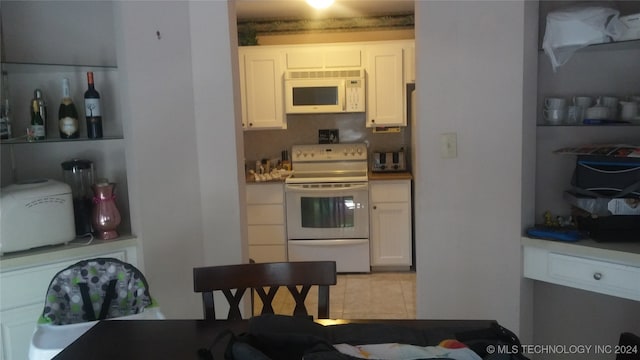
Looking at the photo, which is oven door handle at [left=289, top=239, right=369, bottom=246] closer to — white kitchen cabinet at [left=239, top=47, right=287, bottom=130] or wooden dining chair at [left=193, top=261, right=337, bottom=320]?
white kitchen cabinet at [left=239, top=47, right=287, bottom=130]

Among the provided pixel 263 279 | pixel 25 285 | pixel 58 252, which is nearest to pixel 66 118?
pixel 58 252

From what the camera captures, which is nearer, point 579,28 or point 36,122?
point 579,28

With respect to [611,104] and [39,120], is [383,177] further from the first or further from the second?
[39,120]

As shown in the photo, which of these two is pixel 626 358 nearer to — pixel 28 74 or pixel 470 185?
pixel 470 185

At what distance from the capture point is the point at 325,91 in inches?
167

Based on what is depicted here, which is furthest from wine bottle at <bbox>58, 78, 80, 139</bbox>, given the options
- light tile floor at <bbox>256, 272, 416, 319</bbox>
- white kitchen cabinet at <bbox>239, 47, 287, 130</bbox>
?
white kitchen cabinet at <bbox>239, 47, 287, 130</bbox>

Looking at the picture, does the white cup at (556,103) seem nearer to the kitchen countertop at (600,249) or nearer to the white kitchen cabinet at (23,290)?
the kitchen countertop at (600,249)

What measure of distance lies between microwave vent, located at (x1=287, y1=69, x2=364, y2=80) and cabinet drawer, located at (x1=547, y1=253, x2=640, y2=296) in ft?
8.51

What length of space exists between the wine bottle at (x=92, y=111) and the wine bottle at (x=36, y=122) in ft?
0.66

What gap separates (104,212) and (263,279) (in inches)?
40.5

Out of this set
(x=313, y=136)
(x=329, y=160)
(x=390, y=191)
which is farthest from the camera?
(x=313, y=136)

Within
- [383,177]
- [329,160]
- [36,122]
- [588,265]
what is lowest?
[588,265]

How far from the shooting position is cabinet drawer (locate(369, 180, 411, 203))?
4086 mm

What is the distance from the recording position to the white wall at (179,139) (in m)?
2.23
